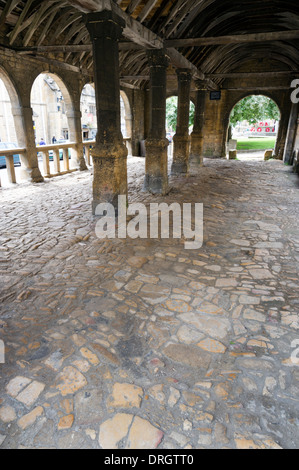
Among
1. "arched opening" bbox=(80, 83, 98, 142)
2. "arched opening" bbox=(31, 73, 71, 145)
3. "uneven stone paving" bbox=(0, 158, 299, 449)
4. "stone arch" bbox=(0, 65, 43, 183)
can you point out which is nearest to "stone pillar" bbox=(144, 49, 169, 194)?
"uneven stone paving" bbox=(0, 158, 299, 449)

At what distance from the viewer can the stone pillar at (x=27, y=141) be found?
931 centimetres

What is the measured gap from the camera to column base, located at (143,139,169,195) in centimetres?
794

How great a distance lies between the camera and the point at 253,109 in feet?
76.2

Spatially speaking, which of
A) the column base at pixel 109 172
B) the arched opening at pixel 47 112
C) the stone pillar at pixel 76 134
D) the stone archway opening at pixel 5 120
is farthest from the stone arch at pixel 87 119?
Answer: the column base at pixel 109 172

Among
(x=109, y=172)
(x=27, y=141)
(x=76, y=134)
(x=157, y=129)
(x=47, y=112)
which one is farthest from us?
(x=47, y=112)

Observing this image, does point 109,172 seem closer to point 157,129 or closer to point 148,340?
point 157,129

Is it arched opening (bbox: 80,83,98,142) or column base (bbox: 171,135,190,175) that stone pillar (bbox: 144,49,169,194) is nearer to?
column base (bbox: 171,135,190,175)

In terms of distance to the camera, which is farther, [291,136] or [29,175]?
[291,136]

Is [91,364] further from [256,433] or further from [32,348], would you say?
[256,433]

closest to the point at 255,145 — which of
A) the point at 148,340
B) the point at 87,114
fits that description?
the point at 87,114

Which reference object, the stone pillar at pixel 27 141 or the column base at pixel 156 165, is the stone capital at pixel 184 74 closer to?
the column base at pixel 156 165

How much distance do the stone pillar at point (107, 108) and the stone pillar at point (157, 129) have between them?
6.61 feet

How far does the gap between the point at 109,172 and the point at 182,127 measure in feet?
18.6

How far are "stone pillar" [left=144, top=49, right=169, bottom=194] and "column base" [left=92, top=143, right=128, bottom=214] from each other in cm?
202
